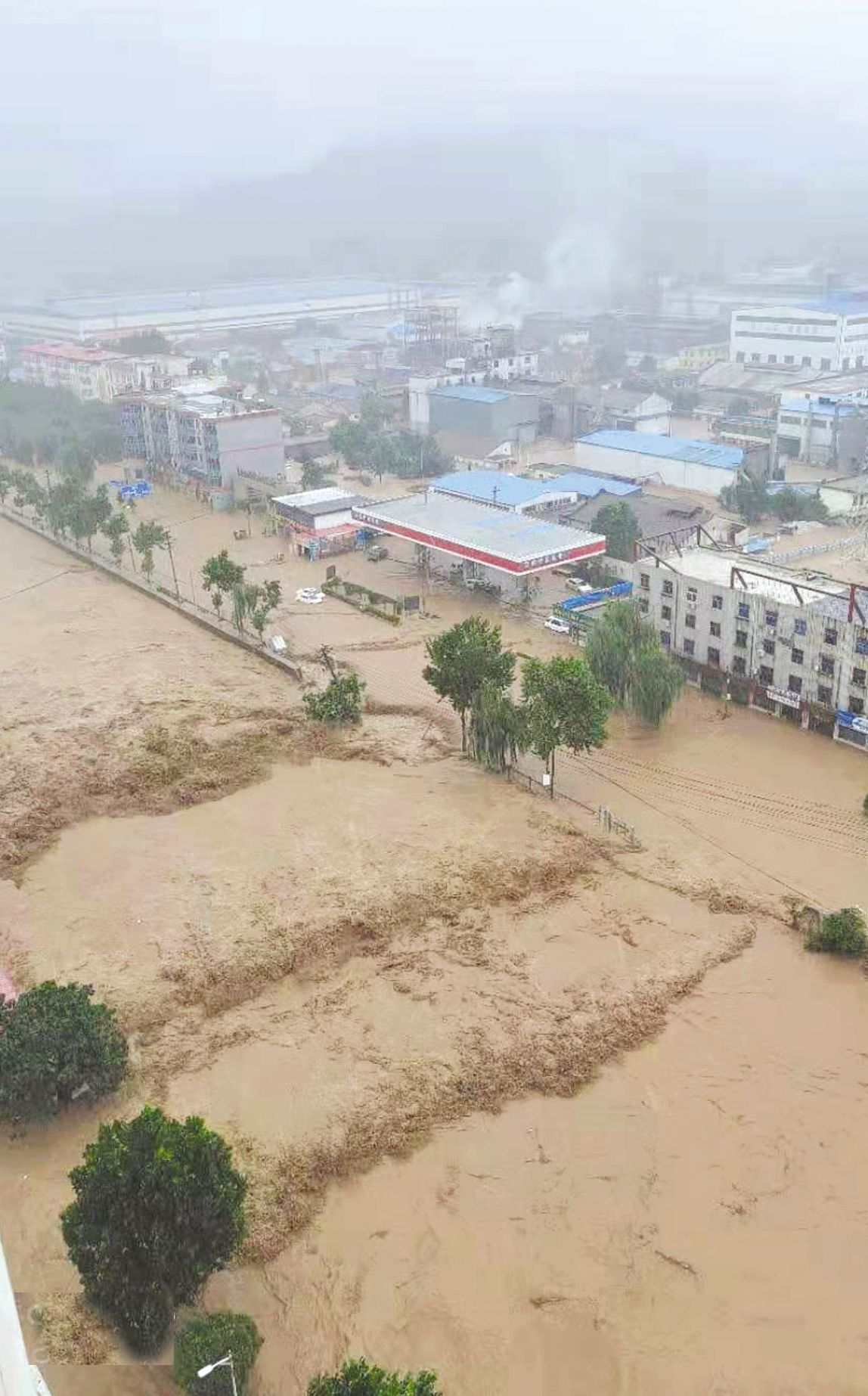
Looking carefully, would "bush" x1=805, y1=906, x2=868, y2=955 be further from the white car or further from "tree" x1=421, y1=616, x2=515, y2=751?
the white car

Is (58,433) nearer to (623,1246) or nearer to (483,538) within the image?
(483,538)

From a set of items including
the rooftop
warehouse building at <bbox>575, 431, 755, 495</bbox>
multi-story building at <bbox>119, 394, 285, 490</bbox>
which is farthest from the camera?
multi-story building at <bbox>119, 394, 285, 490</bbox>

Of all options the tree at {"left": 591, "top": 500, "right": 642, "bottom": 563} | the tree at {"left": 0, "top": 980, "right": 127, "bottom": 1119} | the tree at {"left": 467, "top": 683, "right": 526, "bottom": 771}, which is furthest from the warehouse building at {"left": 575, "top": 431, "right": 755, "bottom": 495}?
the tree at {"left": 0, "top": 980, "right": 127, "bottom": 1119}

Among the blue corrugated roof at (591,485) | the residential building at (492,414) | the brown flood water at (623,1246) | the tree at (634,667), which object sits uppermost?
the residential building at (492,414)

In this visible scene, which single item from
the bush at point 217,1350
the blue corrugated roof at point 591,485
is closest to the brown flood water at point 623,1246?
the bush at point 217,1350

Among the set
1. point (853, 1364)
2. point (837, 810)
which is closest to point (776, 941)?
point (837, 810)

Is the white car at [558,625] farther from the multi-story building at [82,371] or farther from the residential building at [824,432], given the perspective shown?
the multi-story building at [82,371]
